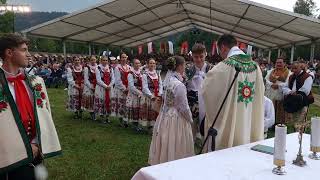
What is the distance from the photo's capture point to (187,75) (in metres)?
5.26

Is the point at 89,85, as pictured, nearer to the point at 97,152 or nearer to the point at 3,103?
the point at 97,152

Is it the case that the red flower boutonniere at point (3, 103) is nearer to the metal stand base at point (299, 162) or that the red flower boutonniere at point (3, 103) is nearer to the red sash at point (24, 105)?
the red sash at point (24, 105)

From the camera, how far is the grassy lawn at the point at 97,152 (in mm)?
5277

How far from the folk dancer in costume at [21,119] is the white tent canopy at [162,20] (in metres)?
8.48

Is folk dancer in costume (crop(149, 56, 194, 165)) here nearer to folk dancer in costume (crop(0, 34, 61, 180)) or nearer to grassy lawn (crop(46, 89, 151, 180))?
grassy lawn (crop(46, 89, 151, 180))

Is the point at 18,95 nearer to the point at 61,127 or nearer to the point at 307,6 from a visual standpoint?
the point at 61,127

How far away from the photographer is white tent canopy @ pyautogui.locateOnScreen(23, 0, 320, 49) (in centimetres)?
1148

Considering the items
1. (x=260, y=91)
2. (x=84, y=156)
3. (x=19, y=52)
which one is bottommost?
(x=84, y=156)

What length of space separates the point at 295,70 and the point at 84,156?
199 inches

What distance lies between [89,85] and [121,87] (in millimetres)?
1032

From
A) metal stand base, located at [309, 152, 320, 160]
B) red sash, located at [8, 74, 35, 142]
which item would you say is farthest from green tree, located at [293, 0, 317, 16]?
red sash, located at [8, 74, 35, 142]

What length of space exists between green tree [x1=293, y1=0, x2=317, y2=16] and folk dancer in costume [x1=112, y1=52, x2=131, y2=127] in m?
54.4

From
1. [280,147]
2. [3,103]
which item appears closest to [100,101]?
[3,103]

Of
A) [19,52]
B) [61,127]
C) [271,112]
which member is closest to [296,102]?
[271,112]
